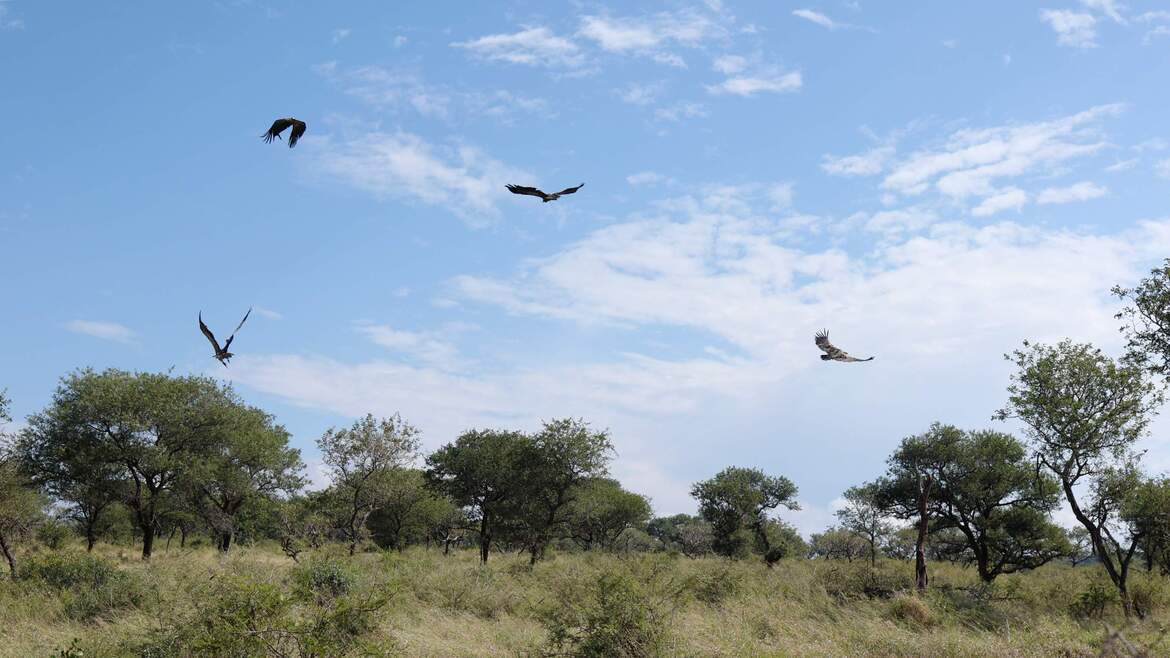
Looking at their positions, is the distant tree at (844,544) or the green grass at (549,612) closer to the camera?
the green grass at (549,612)

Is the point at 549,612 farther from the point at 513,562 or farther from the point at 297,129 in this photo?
the point at 513,562

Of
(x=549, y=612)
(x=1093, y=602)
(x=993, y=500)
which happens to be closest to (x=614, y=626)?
(x=549, y=612)

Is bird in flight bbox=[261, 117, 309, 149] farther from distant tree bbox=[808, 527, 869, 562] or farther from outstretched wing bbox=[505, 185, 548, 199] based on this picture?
distant tree bbox=[808, 527, 869, 562]

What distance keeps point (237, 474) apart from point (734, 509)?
36849 millimetres

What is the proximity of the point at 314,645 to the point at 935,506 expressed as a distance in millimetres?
34131

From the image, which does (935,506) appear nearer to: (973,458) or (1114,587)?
(973,458)

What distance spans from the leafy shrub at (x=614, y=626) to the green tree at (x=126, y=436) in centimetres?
2811

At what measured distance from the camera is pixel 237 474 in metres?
41.7

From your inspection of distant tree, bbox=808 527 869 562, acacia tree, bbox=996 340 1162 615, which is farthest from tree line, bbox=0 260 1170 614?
distant tree, bbox=808 527 869 562

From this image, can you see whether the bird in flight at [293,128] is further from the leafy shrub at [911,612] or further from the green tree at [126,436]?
the green tree at [126,436]

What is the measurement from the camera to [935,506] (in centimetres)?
3838

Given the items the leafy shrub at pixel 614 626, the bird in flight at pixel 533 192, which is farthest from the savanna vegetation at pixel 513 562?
the bird in flight at pixel 533 192

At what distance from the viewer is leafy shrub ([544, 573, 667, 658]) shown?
13.2m

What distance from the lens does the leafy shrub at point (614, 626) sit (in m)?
13.2
